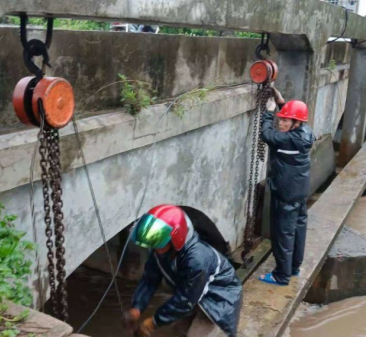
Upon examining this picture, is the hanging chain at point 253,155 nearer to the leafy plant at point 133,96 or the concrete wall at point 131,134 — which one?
the concrete wall at point 131,134

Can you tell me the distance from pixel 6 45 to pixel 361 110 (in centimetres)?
908

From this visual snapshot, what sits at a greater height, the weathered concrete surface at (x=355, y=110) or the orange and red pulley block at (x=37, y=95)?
the orange and red pulley block at (x=37, y=95)

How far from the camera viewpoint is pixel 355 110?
35.1 ft

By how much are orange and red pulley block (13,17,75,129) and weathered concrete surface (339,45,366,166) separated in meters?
8.81

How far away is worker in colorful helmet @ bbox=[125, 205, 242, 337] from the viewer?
3230 millimetres

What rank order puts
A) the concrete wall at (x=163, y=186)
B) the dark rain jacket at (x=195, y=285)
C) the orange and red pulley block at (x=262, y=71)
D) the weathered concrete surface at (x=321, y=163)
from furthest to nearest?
the weathered concrete surface at (x=321, y=163)
the orange and red pulley block at (x=262, y=71)
the concrete wall at (x=163, y=186)
the dark rain jacket at (x=195, y=285)

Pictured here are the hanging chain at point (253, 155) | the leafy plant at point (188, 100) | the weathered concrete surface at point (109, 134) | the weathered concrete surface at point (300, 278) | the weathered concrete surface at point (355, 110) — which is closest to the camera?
the weathered concrete surface at point (109, 134)

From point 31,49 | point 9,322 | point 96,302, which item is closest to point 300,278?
point 96,302

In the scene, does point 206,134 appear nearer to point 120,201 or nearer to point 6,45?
point 120,201

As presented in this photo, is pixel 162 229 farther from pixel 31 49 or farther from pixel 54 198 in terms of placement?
pixel 31 49

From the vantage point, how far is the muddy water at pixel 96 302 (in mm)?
6129

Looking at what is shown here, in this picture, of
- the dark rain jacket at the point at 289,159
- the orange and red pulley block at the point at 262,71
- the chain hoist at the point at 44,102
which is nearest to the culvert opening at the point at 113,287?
the dark rain jacket at the point at 289,159

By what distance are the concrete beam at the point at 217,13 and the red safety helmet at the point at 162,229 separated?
1266mm

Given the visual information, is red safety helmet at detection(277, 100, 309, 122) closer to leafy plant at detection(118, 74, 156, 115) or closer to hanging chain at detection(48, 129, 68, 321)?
leafy plant at detection(118, 74, 156, 115)
